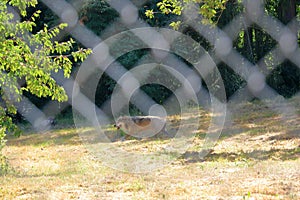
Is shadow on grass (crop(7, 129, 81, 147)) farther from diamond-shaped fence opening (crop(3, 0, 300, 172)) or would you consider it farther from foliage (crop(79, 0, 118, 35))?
foliage (crop(79, 0, 118, 35))

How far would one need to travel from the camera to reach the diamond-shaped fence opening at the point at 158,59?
1465 cm

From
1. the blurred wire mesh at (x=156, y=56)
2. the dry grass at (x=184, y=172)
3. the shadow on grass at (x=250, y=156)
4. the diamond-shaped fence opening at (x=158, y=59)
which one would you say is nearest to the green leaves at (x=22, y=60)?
the dry grass at (x=184, y=172)

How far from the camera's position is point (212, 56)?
49.3ft

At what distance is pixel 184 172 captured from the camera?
294 inches

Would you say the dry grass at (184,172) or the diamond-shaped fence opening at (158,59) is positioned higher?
the diamond-shaped fence opening at (158,59)

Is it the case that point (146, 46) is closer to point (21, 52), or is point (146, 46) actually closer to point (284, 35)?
point (284, 35)

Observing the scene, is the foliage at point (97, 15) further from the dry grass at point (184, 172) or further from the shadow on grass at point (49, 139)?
the dry grass at point (184, 172)

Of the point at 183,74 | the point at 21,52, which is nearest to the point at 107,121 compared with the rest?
the point at 183,74

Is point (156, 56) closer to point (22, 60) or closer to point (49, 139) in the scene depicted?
point (49, 139)

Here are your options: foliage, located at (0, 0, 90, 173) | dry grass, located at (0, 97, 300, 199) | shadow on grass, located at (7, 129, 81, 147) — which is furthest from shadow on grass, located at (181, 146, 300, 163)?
shadow on grass, located at (7, 129, 81, 147)

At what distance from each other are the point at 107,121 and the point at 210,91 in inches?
111

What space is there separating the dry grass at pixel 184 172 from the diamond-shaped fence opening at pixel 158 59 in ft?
10.2

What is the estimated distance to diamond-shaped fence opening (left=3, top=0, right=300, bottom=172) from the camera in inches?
577

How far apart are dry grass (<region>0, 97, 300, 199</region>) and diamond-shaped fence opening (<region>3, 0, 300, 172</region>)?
10.2 feet
